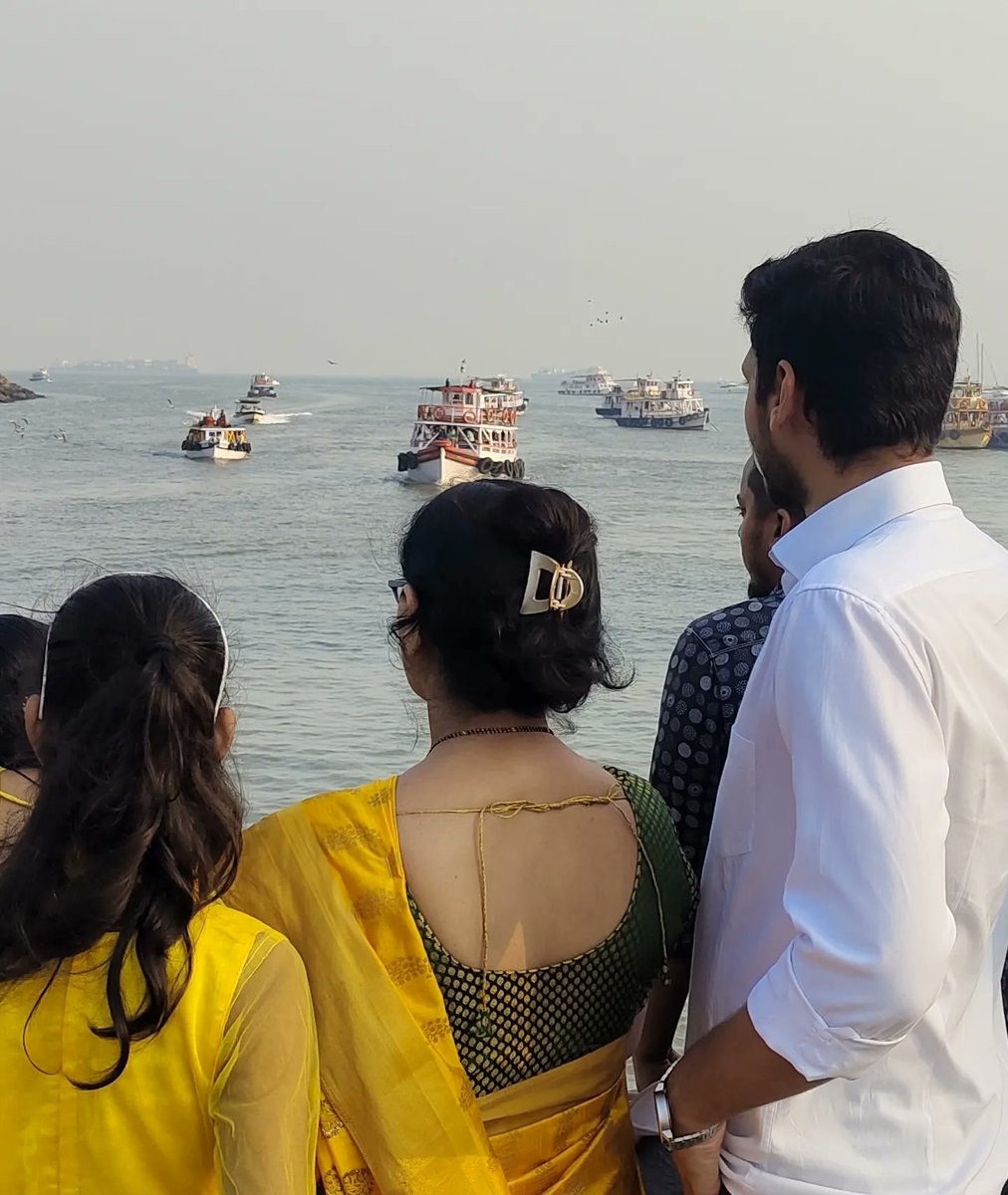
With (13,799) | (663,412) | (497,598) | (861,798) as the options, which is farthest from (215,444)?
(861,798)

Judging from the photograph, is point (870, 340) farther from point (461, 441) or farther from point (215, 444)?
point (215, 444)

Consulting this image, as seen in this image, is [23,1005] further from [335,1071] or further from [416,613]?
[416,613]

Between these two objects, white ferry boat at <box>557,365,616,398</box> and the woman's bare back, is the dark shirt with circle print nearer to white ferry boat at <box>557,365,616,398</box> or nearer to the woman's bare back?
the woman's bare back

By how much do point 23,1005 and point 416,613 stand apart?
0.63m

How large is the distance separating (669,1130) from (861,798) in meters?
0.47

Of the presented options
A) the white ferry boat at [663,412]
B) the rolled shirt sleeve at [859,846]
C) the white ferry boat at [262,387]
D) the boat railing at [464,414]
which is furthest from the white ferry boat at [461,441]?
the white ferry boat at [262,387]

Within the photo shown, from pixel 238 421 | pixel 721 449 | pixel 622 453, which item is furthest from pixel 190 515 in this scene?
pixel 238 421

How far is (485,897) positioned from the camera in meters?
1.50

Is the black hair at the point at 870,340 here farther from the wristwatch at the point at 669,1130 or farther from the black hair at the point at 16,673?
the black hair at the point at 16,673

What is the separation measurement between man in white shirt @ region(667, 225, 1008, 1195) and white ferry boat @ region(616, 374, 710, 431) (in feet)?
240

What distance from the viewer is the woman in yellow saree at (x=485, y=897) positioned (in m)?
1.47

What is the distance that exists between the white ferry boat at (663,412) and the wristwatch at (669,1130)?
73.3 meters

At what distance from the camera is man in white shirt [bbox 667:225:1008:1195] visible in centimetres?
119

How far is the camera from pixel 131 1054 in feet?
4.31
